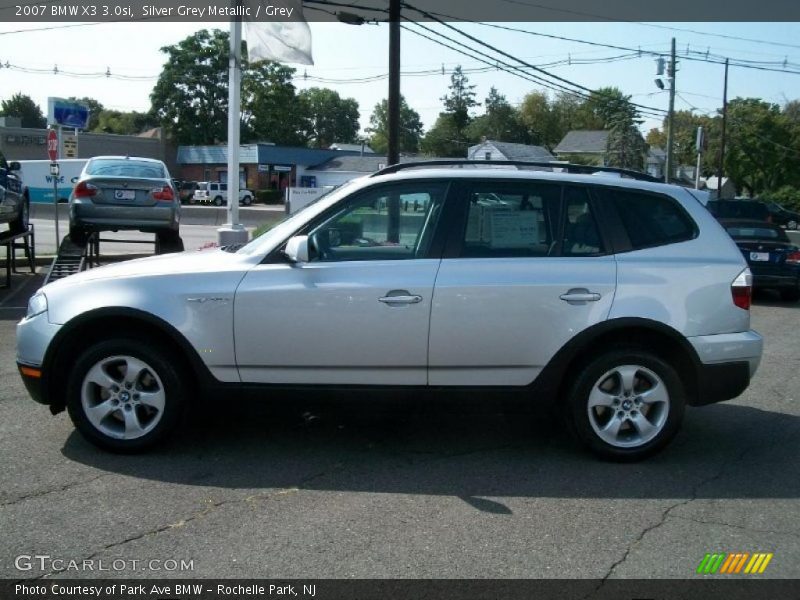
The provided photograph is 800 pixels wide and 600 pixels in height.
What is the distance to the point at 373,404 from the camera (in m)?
5.11

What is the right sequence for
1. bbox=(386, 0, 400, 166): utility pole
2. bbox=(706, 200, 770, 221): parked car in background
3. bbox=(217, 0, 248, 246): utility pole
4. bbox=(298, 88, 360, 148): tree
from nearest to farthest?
bbox=(706, 200, 770, 221): parked car in background, bbox=(386, 0, 400, 166): utility pole, bbox=(217, 0, 248, 246): utility pole, bbox=(298, 88, 360, 148): tree

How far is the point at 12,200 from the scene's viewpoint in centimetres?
1311

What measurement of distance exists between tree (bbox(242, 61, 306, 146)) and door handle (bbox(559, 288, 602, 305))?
78266 mm

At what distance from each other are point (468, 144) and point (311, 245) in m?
35.2

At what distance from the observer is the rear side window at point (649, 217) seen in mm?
5266

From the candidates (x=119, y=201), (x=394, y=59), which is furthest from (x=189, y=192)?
(x=119, y=201)

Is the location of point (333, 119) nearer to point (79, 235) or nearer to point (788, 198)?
point (788, 198)

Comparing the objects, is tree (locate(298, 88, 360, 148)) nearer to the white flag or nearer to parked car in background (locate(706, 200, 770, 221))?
the white flag

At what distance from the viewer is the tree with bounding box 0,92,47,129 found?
10653 centimetres

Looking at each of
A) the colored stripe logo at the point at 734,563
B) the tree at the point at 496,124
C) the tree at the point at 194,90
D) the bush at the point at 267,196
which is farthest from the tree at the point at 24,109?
the colored stripe logo at the point at 734,563

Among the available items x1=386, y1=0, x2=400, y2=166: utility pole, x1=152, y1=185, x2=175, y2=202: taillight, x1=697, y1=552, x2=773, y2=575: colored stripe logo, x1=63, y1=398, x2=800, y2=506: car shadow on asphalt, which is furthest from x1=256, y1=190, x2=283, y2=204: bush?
x1=697, y1=552, x2=773, y2=575: colored stripe logo

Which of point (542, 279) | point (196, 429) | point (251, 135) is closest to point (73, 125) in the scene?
point (196, 429)

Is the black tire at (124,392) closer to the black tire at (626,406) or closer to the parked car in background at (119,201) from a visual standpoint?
the black tire at (626,406)

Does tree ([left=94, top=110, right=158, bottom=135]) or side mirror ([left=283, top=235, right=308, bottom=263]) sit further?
tree ([left=94, top=110, right=158, bottom=135])
